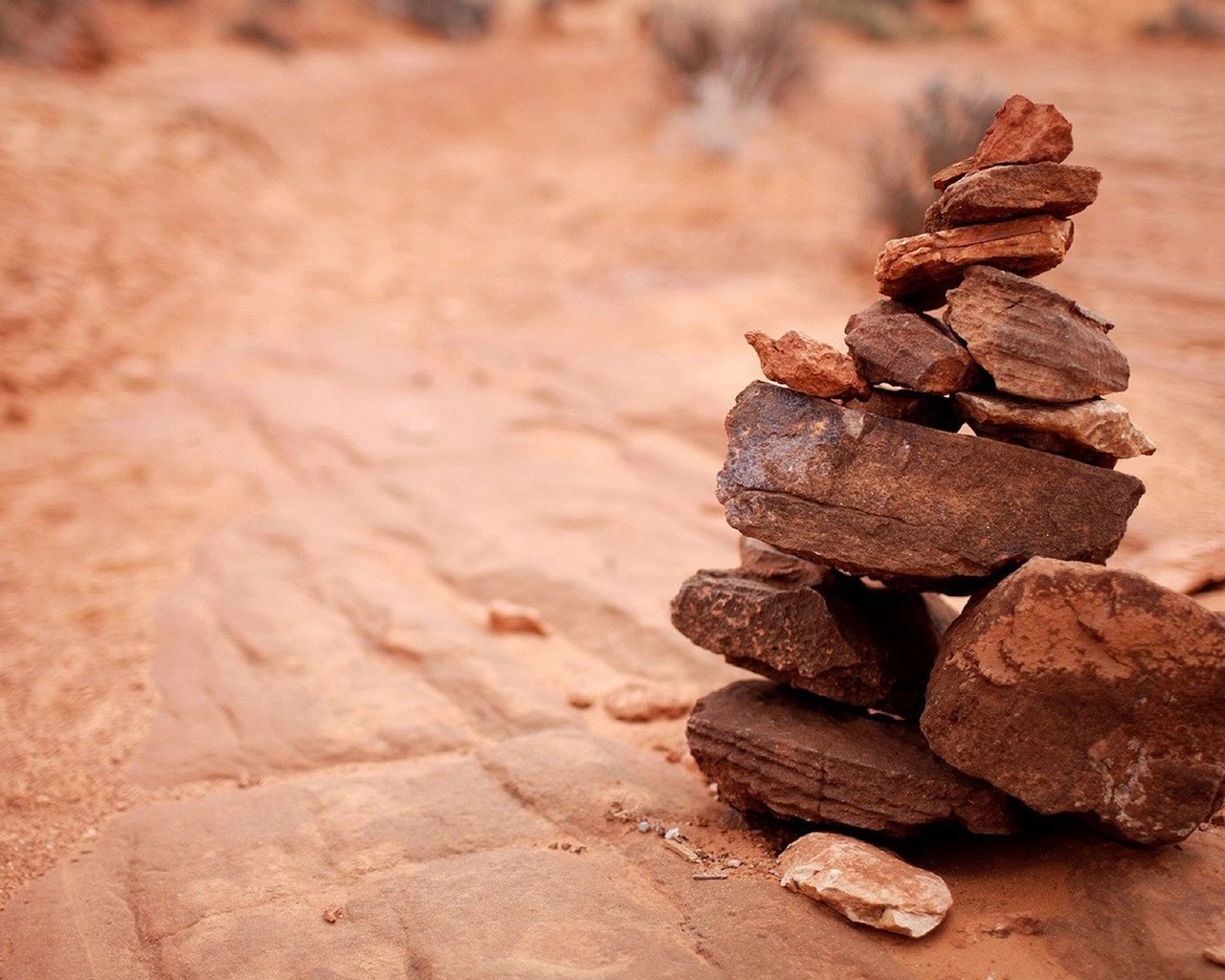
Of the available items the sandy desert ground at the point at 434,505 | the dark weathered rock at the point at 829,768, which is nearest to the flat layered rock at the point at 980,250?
the dark weathered rock at the point at 829,768

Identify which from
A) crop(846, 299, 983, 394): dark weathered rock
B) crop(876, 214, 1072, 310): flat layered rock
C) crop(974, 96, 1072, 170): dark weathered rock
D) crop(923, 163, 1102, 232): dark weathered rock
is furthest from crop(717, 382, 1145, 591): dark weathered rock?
crop(974, 96, 1072, 170): dark weathered rock

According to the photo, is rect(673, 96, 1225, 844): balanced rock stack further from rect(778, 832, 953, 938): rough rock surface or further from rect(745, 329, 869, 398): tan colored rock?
rect(778, 832, 953, 938): rough rock surface

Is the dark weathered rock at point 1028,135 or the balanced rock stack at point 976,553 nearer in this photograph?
the balanced rock stack at point 976,553

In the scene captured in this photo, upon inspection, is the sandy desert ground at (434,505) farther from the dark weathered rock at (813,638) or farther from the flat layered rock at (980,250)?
the flat layered rock at (980,250)

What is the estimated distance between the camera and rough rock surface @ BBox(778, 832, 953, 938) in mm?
2197

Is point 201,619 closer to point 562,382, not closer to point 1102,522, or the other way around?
point 562,382

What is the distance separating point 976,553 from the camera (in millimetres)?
2422

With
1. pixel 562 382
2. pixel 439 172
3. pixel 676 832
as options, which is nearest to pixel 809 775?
pixel 676 832

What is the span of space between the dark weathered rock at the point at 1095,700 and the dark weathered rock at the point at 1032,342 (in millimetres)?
478

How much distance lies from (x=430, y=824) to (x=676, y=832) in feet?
2.43

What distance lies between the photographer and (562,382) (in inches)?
252

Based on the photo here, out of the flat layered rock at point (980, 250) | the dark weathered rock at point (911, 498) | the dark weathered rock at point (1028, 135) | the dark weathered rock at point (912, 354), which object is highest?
the dark weathered rock at point (1028, 135)

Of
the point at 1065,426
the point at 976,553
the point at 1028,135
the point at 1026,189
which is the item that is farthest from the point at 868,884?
the point at 1028,135

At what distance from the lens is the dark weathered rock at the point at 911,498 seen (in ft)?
7.90
